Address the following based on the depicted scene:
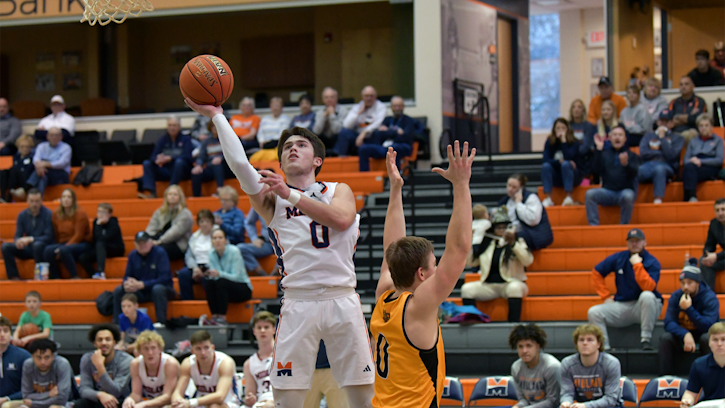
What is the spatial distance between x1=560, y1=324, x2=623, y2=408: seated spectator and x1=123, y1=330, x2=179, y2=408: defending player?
3.40 m

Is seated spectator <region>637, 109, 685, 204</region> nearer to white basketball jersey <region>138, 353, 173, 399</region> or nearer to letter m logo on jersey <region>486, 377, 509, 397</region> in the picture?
letter m logo on jersey <region>486, 377, 509, 397</region>

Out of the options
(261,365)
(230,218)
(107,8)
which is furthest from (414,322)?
(230,218)

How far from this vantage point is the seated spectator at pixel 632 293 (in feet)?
26.5

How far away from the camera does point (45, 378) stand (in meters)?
8.09

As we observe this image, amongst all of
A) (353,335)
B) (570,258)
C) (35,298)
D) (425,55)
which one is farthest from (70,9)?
(353,335)

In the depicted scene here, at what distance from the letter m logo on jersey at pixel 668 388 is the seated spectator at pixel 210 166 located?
21.8 feet

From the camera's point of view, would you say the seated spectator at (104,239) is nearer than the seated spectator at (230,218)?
No

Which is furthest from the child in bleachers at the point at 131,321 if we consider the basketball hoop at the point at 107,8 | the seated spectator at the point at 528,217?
the basketball hoop at the point at 107,8

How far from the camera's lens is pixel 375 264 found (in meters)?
10.4

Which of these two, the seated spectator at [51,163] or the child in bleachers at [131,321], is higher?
the seated spectator at [51,163]

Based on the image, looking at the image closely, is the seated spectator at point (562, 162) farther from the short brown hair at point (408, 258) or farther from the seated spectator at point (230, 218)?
the short brown hair at point (408, 258)

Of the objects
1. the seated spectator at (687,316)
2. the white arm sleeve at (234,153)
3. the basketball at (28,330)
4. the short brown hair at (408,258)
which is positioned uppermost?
the white arm sleeve at (234,153)

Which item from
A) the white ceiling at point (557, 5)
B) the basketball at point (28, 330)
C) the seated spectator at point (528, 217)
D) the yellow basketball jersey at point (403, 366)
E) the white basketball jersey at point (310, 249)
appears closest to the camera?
the yellow basketball jersey at point (403, 366)

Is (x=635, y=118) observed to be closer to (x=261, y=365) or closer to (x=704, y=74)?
(x=704, y=74)
